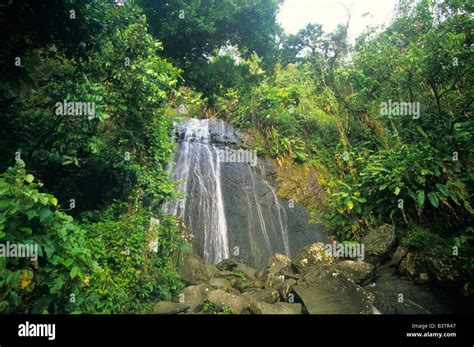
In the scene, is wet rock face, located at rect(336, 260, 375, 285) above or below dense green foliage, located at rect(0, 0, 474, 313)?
below

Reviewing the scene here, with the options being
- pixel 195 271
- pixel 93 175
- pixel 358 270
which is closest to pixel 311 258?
pixel 358 270

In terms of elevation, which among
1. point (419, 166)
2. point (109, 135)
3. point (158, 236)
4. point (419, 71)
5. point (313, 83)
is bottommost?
point (158, 236)

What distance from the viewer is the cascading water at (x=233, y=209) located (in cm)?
998

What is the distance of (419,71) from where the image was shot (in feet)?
28.5

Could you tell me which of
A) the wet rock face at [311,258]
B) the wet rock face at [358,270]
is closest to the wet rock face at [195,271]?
the wet rock face at [311,258]

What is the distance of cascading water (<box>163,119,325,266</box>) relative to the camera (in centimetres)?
998

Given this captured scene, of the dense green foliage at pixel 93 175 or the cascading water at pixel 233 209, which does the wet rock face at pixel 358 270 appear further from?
the dense green foliage at pixel 93 175

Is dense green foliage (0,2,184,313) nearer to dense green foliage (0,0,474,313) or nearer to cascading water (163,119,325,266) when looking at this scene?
dense green foliage (0,0,474,313)

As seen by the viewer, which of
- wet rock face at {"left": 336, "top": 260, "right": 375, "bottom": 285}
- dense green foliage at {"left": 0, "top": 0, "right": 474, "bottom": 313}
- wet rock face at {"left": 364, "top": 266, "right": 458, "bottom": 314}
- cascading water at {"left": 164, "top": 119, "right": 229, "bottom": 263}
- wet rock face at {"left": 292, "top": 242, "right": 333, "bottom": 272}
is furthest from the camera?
cascading water at {"left": 164, "top": 119, "right": 229, "bottom": 263}

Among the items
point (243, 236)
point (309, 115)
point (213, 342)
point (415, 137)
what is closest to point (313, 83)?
point (309, 115)

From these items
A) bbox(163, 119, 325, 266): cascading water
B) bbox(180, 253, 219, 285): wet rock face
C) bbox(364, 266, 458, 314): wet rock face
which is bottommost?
bbox(364, 266, 458, 314): wet rock face

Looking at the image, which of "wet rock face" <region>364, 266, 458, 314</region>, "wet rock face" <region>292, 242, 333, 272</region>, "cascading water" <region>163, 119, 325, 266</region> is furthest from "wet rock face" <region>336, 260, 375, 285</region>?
"cascading water" <region>163, 119, 325, 266</region>

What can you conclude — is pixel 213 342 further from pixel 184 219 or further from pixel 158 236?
pixel 184 219

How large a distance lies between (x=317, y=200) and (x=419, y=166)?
3.88 meters
